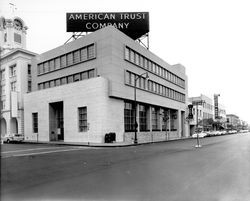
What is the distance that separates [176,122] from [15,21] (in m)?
47.1

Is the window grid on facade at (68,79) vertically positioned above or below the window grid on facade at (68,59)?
below

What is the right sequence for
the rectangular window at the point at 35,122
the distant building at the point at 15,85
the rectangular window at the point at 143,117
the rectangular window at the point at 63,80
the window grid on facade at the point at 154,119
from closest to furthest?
1. the rectangular window at the point at 63,80
2. the rectangular window at the point at 143,117
3. the rectangular window at the point at 35,122
4. the window grid on facade at the point at 154,119
5. the distant building at the point at 15,85

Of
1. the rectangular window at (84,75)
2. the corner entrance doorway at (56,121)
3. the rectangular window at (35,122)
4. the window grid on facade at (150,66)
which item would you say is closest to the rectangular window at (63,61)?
the rectangular window at (84,75)

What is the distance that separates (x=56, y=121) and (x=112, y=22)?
20001 mm

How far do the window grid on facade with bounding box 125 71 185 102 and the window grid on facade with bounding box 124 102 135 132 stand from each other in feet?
11.7

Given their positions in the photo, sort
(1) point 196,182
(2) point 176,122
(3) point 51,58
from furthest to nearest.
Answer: (2) point 176,122, (3) point 51,58, (1) point 196,182

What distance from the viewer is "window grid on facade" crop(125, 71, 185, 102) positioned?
38250 mm

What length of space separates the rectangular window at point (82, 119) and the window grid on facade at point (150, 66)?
407 inches

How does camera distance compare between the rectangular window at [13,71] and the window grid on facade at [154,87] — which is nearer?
the window grid on facade at [154,87]

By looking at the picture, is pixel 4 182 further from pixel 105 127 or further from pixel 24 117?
pixel 24 117

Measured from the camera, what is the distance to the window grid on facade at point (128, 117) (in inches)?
1478

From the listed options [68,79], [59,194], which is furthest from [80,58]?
[59,194]

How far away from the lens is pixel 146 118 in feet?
146

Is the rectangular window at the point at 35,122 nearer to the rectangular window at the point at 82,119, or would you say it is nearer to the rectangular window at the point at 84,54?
the rectangular window at the point at 82,119
